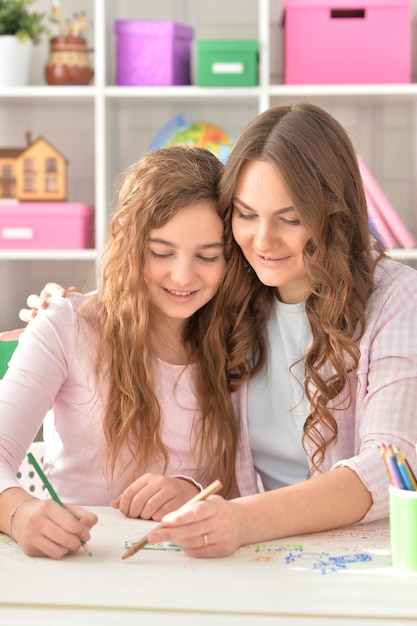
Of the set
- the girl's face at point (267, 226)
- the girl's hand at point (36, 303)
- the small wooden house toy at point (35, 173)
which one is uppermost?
the small wooden house toy at point (35, 173)

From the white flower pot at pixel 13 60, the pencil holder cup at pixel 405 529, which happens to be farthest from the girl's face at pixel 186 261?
the white flower pot at pixel 13 60

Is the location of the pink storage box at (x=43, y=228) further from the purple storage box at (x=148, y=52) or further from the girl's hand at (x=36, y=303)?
the girl's hand at (x=36, y=303)

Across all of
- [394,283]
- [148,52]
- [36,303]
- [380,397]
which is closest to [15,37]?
[148,52]

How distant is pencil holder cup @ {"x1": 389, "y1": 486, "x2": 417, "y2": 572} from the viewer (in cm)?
110

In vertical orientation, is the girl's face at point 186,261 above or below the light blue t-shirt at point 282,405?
above

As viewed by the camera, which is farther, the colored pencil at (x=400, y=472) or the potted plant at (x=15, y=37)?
the potted plant at (x=15, y=37)

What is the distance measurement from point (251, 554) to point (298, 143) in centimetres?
68

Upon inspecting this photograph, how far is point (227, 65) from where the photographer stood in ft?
9.46

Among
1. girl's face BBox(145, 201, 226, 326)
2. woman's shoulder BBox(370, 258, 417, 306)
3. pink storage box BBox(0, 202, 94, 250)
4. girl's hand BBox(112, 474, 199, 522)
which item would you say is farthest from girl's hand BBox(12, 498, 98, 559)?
pink storage box BBox(0, 202, 94, 250)

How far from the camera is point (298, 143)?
1520 mm

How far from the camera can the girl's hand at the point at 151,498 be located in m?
1.34

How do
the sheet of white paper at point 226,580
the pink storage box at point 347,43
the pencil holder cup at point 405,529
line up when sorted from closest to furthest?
1. the sheet of white paper at point 226,580
2. the pencil holder cup at point 405,529
3. the pink storage box at point 347,43

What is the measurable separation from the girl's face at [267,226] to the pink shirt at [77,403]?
0.82ft

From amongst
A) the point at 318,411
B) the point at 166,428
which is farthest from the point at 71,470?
the point at 318,411
